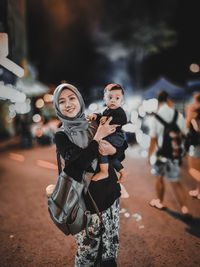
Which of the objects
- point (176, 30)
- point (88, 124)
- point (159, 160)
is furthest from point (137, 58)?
point (88, 124)

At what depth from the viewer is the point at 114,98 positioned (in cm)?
200

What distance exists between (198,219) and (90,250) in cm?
270

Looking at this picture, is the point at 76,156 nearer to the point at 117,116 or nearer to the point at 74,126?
the point at 74,126

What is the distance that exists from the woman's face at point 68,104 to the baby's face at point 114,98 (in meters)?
0.41

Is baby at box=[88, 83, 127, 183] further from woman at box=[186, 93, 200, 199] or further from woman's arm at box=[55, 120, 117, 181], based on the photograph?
woman at box=[186, 93, 200, 199]

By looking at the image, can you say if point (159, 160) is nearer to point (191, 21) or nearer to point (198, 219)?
point (198, 219)

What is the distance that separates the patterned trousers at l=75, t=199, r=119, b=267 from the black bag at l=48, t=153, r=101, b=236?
0.13m

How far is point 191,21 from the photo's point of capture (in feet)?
54.6

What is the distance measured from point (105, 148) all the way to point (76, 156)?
313 millimetres

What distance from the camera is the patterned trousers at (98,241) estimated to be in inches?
70.0

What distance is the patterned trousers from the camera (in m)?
1.78

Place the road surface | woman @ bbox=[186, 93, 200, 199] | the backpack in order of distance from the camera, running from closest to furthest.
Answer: the road surface, the backpack, woman @ bbox=[186, 93, 200, 199]

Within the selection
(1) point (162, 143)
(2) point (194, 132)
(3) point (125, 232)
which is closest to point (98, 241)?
(3) point (125, 232)

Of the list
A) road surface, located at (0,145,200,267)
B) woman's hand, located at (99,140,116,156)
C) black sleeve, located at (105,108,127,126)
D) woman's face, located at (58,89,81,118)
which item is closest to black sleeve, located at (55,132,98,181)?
woman's hand, located at (99,140,116,156)
